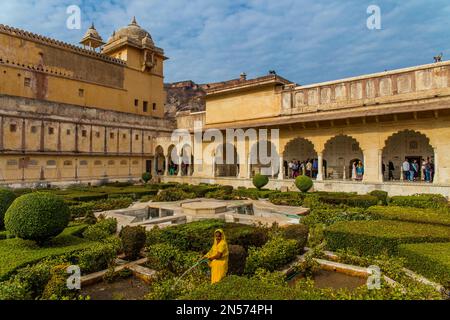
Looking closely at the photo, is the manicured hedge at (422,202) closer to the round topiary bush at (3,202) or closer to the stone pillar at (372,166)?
the stone pillar at (372,166)

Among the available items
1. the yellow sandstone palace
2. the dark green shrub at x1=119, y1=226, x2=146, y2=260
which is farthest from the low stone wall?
the dark green shrub at x1=119, y1=226, x2=146, y2=260

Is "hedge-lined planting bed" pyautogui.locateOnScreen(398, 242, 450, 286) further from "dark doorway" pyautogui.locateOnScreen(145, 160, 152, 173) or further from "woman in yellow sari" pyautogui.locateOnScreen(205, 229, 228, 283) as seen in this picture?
"dark doorway" pyautogui.locateOnScreen(145, 160, 152, 173)

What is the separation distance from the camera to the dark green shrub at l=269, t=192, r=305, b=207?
50.3 ft

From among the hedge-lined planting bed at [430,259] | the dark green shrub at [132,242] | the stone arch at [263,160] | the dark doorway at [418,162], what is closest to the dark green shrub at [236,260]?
the dark green shrub at [132,242]

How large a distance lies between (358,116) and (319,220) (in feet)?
34.2

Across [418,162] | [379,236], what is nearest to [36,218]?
[379,236]

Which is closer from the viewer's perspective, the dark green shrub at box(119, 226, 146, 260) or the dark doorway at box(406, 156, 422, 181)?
the dark green shrub at box(119, 226, 146, 260)

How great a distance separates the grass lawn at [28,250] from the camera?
19.1ft

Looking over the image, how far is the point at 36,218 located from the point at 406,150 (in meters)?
22.0

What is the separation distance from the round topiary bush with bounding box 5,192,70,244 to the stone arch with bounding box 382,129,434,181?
1909 cm

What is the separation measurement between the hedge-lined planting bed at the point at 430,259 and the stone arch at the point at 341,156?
53.9 ft

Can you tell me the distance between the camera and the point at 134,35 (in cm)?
3444

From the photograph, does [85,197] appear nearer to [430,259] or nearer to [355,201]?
[355,201]
